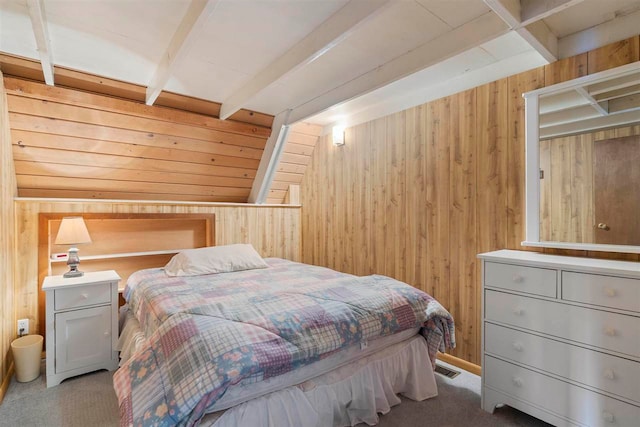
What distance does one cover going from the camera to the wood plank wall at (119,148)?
94.8 inches

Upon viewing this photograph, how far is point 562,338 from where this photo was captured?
1684 millimetres

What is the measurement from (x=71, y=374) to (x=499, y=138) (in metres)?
3.42

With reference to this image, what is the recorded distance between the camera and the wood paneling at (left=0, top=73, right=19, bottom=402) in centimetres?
210

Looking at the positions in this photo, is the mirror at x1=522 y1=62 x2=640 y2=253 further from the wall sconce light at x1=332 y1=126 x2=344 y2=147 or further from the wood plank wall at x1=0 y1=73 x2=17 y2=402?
the wood plank wall at x1=0 y1=73 x2=17 y2=402

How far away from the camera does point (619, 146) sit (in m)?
1.80

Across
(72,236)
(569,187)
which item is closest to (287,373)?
(569,187)

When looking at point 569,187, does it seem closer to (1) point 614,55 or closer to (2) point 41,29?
(1) point 614,55

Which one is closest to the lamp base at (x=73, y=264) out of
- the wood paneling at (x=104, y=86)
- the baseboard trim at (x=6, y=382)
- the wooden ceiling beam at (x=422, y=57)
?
the baseboard trim at (x=6, y=382)

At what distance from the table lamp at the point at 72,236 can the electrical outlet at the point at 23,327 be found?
0.46 m

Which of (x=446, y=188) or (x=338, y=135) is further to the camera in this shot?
(x=338, y=135)

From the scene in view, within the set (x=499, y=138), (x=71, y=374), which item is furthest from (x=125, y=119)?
(x=499, y=138)

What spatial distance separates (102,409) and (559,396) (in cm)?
255

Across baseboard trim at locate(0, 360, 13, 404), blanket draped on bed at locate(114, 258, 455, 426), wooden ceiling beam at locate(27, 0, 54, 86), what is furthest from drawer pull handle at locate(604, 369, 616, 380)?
baseboard trim at locate(0, 360, 13, 404)

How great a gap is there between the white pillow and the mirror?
7.27ft
